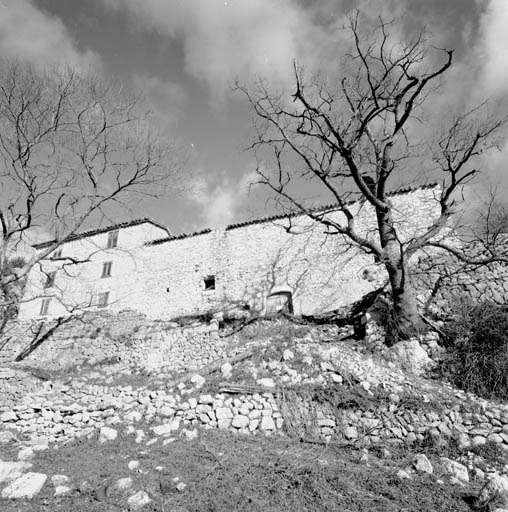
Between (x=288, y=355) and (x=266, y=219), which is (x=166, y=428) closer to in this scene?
(x=288, y=355)

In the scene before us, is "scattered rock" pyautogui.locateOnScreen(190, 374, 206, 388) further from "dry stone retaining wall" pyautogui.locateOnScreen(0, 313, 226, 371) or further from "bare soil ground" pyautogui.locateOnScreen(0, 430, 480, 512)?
"dry stone retaining wall" pyautogui.locateOnScreen(0, 313, 226, 371)

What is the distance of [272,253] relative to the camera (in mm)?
15836

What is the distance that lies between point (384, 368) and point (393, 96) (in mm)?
6708

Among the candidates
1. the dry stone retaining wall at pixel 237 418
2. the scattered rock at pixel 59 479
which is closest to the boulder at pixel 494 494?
the dry stone retaining wall at pixel 237 418

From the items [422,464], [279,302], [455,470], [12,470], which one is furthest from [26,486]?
[279,302]

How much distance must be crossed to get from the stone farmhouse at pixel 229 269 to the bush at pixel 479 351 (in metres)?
5.27

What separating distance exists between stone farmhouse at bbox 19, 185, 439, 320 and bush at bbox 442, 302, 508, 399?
527cm

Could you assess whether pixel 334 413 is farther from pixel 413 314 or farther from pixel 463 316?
pixel 463 316

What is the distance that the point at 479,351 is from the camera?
622 cm

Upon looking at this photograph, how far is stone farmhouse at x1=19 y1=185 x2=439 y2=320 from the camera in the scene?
45.6 feet

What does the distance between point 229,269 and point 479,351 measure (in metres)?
11.6

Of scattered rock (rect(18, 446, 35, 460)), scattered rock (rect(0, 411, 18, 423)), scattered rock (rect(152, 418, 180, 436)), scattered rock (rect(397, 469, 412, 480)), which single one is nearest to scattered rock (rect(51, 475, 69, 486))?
scattered rock (rect(18, 446, 35, 460))

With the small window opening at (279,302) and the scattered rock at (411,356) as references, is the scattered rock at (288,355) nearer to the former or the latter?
the scattered rock at (411,356)

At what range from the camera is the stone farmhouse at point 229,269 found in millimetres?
13898
